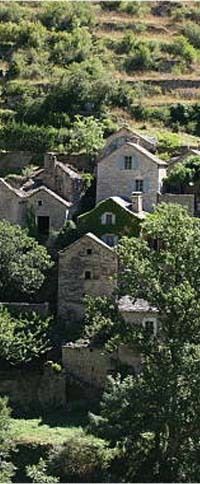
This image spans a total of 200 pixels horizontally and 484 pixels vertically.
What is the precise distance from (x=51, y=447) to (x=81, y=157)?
1960cm

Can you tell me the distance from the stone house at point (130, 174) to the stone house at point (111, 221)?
2.87 meters

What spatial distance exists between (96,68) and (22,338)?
31.4m

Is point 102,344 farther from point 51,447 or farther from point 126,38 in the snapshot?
point 126,38

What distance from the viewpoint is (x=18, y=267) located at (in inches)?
1602

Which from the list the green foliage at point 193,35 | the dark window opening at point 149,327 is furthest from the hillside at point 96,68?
the dark window opening at point 149,327

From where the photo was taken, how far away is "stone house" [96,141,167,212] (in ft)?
152

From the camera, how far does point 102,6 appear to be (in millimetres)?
86000

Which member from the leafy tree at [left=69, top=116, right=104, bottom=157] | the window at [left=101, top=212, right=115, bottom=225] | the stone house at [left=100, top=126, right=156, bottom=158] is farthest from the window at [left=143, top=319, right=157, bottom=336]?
the leafy tree at [left=69, top=116, right=104, bottom=157]

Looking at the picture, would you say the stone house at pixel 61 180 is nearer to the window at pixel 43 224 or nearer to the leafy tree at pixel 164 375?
the window at pixel 43 224

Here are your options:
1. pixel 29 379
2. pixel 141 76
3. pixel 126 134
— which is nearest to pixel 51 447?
pixel 29 379

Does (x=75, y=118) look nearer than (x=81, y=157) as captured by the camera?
No

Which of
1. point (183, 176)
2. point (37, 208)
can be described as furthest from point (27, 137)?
point (183, 176)

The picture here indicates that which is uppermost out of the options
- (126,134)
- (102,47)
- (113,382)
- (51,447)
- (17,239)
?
(102,47)

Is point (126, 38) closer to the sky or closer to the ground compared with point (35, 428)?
closer to the sky
